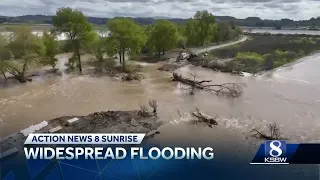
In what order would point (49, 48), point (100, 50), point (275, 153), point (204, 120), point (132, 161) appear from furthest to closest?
1. point (100, 50)
2. point (49, 48)
3. point (204, 120)
4. point (275, 153)
5. point (132, 161)

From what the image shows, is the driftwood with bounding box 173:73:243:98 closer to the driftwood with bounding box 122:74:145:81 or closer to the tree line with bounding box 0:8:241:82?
the driftwood with bounding box 122:74:145:81

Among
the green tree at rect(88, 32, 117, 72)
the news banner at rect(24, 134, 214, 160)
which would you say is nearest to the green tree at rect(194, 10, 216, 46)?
the green tree at rect(88, 32, 117, 72)

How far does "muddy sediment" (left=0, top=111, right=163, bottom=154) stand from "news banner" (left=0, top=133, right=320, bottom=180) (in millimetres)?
1535

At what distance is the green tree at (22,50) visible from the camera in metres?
25.5

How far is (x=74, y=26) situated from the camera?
28203mm

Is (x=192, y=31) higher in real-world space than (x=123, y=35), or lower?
higher

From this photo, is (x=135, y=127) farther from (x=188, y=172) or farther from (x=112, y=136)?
(x=188, y=172)

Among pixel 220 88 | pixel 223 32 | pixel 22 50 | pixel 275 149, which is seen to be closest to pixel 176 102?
pixel 220 88

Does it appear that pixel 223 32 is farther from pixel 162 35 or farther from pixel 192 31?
pixel 162 35

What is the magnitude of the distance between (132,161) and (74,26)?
21.2 meters

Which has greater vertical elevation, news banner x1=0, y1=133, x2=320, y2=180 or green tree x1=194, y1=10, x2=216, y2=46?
green tree x1=194, y1=10, x2=216, y2=46

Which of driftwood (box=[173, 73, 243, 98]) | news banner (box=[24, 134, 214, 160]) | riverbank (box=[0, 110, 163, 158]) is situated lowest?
riverbank (box=[0, 110, 163, 158])

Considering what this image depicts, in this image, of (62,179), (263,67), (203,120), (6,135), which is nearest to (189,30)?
(263,67)

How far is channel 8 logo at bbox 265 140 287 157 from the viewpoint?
34.7 ft
